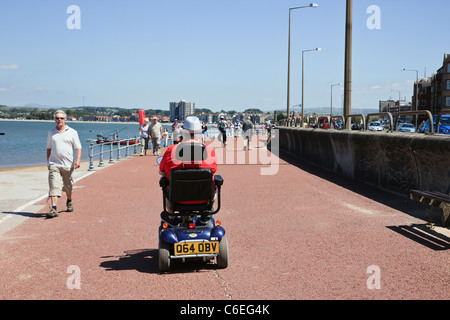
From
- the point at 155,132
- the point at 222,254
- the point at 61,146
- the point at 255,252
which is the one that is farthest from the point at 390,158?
the point at 155,132

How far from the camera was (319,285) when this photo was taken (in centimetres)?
489

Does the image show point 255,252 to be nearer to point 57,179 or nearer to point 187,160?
point 187,160

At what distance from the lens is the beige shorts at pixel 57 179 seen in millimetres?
8531

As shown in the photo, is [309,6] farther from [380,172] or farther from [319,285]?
[319,285]

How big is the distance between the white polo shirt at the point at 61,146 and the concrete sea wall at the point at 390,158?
625 cm

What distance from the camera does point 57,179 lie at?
8664mm

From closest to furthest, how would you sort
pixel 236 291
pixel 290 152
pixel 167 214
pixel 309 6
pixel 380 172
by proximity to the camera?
pixel 236 291 < pixel 167 214 < pixel 380 172 < pixel 290 152 < pixel 309 6

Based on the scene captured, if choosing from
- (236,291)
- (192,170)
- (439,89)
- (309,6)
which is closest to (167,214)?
(192,170)

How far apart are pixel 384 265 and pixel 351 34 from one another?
422 inches

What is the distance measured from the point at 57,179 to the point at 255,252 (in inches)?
164

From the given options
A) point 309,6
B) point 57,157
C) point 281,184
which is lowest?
point 281,184

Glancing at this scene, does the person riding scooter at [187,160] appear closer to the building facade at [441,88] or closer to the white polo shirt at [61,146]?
the white polo shirt at [61,146]

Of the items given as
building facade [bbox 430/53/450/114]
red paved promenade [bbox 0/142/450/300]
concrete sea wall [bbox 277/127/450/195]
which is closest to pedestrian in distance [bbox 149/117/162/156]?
concrete sea wall [bbox 277/127/450/195]

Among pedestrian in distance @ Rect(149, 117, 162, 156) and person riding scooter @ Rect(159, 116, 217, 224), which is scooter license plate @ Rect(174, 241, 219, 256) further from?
pedestrian in distance @ Rect(149, 117, 162, 156)
